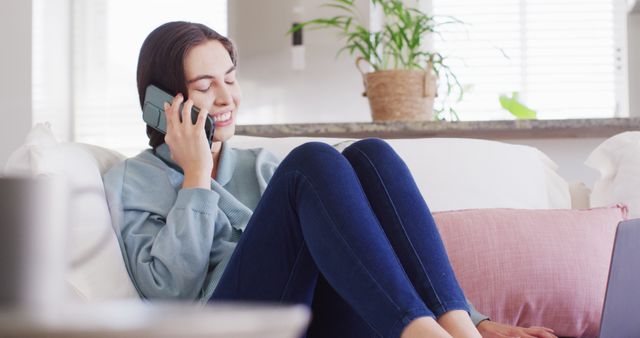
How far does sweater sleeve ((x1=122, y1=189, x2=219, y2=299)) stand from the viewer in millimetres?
1593

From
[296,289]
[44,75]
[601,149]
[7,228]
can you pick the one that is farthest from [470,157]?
[44,75]

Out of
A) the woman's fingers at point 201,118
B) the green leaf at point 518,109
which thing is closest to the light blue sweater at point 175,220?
the woman's fingers at point 201,118

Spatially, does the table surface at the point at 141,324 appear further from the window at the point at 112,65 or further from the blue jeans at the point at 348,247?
the window at the point at 112,65

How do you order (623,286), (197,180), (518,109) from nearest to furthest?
(623,286) → (197,180) → (518,109)

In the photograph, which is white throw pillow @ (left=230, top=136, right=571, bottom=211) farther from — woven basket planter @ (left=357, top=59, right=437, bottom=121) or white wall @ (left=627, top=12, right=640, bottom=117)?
white wall @ (left=627, top=12, right=640, bottom=117)

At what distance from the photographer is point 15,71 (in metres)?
3.88

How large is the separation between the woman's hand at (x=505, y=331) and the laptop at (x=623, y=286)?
0.13 m

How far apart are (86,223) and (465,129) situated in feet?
3.81

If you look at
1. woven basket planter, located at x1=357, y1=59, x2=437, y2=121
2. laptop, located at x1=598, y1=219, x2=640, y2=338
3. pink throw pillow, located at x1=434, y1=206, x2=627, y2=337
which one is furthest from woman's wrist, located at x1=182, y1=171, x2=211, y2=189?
woven basket planter, located at x1=357, y1=59, x2=437, y2=121

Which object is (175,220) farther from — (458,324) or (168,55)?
(458,324)

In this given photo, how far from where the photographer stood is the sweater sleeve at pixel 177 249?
159 centimetres

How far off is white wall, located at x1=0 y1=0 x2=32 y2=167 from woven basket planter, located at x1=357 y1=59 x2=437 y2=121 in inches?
75.6

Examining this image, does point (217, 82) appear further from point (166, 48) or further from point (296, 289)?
point (296, 289)

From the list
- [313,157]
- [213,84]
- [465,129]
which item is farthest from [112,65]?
[313,157]
